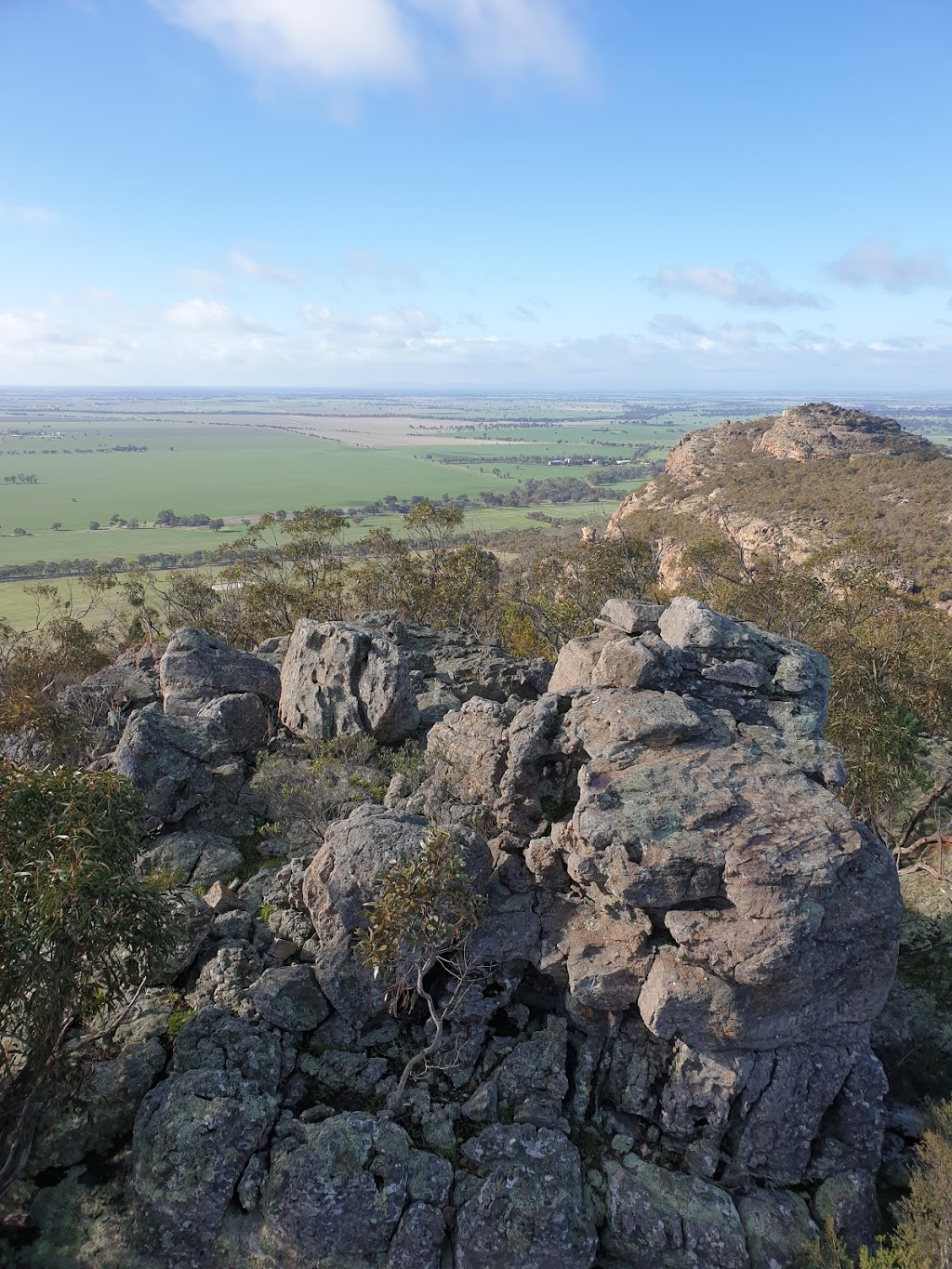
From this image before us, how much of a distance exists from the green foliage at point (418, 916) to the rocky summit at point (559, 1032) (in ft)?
2.25

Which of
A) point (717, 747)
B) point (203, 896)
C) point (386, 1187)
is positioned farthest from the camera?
point (203, 896)

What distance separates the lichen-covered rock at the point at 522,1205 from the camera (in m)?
11.4

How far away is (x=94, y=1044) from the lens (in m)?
13.5

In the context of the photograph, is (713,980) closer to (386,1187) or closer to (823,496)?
(386,1187)

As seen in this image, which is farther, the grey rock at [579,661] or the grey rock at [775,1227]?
the grey rock at [579,661]

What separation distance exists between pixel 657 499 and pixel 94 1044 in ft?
329

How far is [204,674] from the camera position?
2675 cm

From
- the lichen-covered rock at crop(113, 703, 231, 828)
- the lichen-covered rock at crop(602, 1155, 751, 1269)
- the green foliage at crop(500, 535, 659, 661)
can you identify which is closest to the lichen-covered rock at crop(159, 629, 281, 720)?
the lichen-covered rock at crop(113, 703, 231, 828)

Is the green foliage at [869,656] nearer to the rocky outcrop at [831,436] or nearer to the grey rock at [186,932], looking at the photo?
the grey rock at [186,932]

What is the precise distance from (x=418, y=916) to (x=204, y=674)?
17127mm

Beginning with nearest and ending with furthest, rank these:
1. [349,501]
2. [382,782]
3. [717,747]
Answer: [717,747] < [382,782] < [349,501]

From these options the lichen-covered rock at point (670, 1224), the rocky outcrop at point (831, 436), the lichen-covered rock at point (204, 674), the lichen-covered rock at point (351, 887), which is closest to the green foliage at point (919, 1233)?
the lichen-covered rock at point (670, 1224)

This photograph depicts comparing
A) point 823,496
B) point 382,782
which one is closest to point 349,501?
point 823,496

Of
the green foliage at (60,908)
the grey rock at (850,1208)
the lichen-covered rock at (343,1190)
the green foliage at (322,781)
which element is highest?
the green foliage at (60,908)
